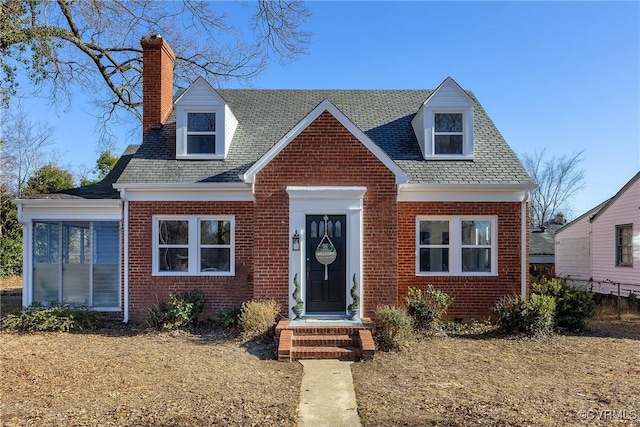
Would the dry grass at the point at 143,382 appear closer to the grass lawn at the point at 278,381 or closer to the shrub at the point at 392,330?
the grass lawn at the point at 278,381

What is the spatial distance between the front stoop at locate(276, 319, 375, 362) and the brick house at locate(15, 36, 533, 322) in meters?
1.21

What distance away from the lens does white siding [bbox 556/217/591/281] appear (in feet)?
67.8

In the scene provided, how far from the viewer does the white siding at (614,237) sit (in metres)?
16.5

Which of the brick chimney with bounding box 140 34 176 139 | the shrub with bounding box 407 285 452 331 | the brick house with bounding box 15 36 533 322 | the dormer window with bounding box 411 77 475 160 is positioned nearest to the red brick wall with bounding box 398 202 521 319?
the brick house with bounding box 15 36 533 322

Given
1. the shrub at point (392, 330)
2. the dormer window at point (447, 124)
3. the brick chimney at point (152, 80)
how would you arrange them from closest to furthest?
the shrub at point (392, 330)
the dormer window at point (447, 124)
the brick chimney at point (152, 80)

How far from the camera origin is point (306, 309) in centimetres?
1111

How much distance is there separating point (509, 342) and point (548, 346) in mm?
758

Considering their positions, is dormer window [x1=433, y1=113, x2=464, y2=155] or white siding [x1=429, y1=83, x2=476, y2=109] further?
dormer window [x1=433, y1=113, x2=464, y2=155]

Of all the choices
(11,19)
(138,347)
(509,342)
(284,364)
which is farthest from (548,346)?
(11,19)

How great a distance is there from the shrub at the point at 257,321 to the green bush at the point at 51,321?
398cm

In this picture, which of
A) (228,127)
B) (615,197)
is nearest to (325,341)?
(228,127)

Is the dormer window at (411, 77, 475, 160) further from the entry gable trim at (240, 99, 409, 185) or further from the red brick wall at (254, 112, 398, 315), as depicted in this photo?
the red brick wall at (254, 112, 398, 315)

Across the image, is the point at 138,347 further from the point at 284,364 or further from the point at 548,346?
the point at 548,346

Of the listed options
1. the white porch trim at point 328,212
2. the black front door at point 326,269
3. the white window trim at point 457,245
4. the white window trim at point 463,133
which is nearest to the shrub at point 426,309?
the white window trim at point 457,245
